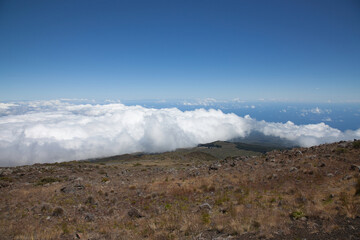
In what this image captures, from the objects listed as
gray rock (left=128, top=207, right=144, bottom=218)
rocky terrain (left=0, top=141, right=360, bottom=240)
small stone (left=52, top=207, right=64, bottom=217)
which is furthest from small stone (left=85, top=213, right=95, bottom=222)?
gray rock (left=128, top=207, right=144, bottom=218)

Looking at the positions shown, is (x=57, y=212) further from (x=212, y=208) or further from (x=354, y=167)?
(x=354, y=167)

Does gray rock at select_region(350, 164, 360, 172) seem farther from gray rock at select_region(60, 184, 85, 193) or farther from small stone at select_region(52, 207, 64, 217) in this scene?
gray rock at select_region(60, 184, 85, 193)

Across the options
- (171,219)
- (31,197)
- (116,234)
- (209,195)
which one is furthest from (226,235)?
(31,197)

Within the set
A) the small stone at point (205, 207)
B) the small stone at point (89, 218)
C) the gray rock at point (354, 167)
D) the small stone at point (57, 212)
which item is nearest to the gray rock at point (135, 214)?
the small stone at point (89, 218)

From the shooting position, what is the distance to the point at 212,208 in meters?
9.27

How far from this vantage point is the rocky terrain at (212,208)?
6520mm

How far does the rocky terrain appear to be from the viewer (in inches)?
257

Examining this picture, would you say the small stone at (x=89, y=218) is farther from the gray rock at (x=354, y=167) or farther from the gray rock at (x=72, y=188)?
the gray rock at (x=354, y=167)

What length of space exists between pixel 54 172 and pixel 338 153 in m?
32.3

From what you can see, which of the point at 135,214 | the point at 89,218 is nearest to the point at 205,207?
the point at 135,214

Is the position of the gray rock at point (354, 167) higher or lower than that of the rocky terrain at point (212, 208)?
higher

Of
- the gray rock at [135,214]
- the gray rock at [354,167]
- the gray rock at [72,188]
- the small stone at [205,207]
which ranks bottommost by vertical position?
the gray rock at [72,188]

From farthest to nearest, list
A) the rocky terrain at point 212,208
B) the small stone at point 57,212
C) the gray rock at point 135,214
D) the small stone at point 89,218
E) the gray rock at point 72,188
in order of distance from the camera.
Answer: the gray rock at point 72,188
the small stone at point 57,212
the gray rock at point 135,214
the small stone at point 89,218
the rocky terrain at point 212,208

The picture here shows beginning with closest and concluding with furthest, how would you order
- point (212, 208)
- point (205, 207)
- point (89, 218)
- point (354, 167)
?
point (89, 218) → point (212, 208) → point (205, 207) → point (354, 167)
